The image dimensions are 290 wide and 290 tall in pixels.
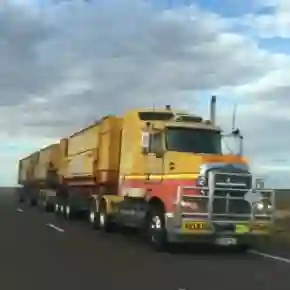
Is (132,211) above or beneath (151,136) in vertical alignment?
beneath

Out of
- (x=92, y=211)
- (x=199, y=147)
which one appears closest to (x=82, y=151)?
(x=92, y=211)

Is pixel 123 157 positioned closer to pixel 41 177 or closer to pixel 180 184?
pixel 180 184

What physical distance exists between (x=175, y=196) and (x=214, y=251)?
2.36m

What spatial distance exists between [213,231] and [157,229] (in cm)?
160

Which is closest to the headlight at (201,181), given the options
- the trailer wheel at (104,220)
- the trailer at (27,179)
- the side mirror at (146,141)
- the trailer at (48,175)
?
the side mirror at (146,141)

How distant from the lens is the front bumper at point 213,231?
16.4m

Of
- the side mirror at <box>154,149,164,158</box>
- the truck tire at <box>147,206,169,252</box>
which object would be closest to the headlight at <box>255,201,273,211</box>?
the truck tire at <box>147,206,169,252</box>

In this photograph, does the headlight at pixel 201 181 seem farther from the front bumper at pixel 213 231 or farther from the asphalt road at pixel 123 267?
the asphalt road at pixel 123 267

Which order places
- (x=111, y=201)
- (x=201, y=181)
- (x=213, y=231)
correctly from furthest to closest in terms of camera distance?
(x=111, y=201) → (x=201, y=181) → (x=213, y=231)

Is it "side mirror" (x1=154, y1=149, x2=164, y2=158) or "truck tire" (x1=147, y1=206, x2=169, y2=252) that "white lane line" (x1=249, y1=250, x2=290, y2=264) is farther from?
"side mirror" (x1=154, y1=149, x2=164, y2=158)

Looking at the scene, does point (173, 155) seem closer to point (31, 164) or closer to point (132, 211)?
point (132, 211)

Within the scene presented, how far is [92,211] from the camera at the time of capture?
24922 millimetres

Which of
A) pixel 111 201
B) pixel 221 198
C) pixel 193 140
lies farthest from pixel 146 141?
pixel 111 201

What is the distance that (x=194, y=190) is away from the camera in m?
16.6
